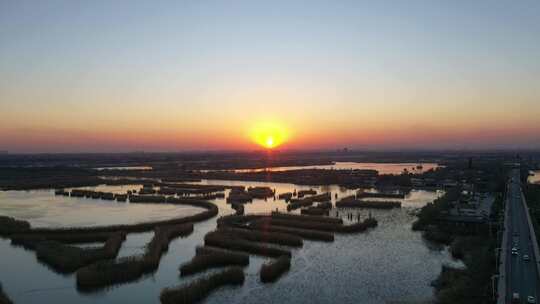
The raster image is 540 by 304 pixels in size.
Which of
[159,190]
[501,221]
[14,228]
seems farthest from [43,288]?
[159,190]

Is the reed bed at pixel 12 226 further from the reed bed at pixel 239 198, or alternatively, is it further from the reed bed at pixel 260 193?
the reed bed at pixel 260 193

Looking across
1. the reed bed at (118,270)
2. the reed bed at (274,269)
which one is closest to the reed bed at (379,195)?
the reed bed at (274,269)

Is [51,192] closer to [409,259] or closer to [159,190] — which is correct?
[159,190]

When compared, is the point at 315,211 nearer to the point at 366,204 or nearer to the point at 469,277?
the point at 366,204

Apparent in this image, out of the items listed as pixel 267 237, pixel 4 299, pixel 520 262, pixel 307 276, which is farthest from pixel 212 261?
pixel 520 262

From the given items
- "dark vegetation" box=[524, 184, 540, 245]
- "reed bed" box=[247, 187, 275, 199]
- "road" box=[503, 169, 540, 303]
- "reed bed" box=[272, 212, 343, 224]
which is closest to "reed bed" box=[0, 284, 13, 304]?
"road" box=[503, 169, 540, 303]

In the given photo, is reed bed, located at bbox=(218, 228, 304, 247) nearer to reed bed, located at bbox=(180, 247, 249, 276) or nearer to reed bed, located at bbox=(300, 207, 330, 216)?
reed bed, located at bbox=(180, 247, 249, 276)

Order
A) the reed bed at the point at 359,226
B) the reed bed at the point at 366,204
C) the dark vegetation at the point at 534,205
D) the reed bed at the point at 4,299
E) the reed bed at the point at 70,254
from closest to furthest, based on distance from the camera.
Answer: the reed bed at the point at 4,299, the reed bed at the point at 70,254, the reed bed at the point at 359,226, the dark vegetation at the point at 534,205, the reed bed at the point at 366,204
